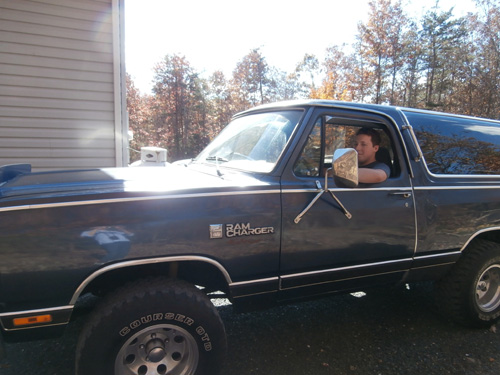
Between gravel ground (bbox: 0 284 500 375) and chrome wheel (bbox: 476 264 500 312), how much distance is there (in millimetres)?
225

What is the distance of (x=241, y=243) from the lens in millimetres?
2061

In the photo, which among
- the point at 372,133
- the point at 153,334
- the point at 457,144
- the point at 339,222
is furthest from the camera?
the point at 457,144

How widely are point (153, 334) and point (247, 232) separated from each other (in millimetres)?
839

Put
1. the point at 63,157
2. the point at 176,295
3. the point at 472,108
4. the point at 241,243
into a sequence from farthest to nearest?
the point at 472,108 → the point at 63,157 → the point at 241,243 → the point at 176,295

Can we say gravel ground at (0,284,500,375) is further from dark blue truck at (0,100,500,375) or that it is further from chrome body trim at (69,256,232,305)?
chrome body trim at (69,256,232,305)

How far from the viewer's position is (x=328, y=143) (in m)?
2.56

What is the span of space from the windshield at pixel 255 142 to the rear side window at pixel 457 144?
1.22 metres

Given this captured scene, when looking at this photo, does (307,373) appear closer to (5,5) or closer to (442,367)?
(442,367)

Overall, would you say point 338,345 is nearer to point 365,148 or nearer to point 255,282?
point 255,282

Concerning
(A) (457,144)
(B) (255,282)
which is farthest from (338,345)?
(A) (457,144)

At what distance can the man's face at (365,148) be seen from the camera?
9.46 ft

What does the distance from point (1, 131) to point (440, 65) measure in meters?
31.3

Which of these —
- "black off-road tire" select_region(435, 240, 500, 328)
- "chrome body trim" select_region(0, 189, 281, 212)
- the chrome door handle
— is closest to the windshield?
"chrome body trim" select_region(0, 189, 281, 212)

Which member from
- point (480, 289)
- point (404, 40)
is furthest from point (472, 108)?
point (480, 289)
